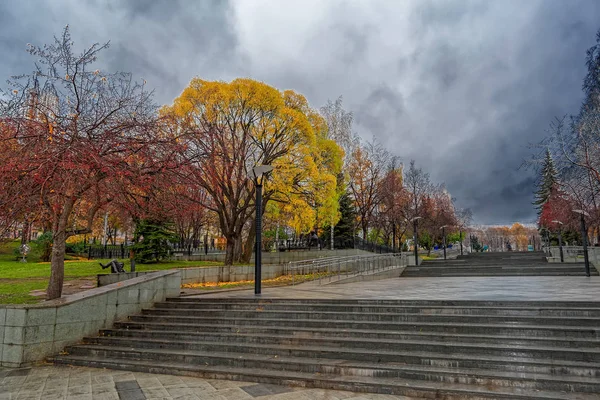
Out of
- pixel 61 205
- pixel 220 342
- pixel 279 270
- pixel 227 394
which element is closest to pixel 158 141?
pixel 61 205

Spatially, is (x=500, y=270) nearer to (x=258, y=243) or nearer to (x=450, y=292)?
(x=450, y=292)

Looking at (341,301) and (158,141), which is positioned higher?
(158,141)

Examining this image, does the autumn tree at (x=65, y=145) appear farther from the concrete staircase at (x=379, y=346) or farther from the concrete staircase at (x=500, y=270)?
the concrete staircase at (x=500, y=270)

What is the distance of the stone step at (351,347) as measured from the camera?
5.81m

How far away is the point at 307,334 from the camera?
24.3 feet


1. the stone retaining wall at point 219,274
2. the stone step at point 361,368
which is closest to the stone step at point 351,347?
the stone step at point 361,368

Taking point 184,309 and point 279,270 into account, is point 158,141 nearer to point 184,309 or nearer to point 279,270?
point 184,309

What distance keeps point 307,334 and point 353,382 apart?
6.84 feet

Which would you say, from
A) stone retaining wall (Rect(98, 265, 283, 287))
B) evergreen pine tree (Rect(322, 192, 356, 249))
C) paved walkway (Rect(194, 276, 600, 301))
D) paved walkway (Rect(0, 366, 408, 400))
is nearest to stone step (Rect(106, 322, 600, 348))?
paved walkway (Rect(0, 366, 408, 400))

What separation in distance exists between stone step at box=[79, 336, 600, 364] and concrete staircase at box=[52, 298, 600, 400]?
17mm

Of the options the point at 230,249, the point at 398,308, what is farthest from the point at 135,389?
the point at 230,249

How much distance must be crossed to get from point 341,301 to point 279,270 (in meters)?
11.4

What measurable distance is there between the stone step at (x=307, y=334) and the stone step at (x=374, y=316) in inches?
25.0

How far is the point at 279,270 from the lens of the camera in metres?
20.1
